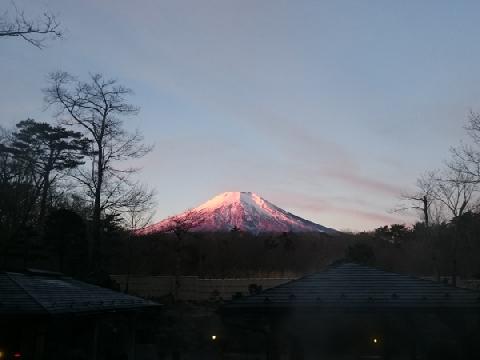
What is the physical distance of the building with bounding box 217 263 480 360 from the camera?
11.1m

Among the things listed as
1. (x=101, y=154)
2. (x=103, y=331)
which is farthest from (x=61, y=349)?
(x=101, y=154)

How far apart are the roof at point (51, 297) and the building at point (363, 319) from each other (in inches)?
157

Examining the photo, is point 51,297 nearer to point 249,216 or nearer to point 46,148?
point 46,148

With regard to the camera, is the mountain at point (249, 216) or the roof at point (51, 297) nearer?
the roof at point (51, 297)

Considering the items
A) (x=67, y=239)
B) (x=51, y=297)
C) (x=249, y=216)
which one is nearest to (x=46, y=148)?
(x=67, y=239)

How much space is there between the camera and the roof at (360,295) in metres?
11.0

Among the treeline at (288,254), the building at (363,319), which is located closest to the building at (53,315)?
the building at (363,319)

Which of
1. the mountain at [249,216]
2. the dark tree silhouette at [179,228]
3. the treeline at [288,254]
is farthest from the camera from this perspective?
the mountain at [249,216]

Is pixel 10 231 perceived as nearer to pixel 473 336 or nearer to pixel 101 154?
pixel 101 154

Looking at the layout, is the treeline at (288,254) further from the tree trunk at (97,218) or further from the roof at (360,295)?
the roof at (360,295)

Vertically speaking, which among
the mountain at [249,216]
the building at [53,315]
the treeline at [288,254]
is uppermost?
the mountain at [249,216]

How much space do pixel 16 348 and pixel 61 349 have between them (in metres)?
1.97

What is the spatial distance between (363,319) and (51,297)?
7.44 m

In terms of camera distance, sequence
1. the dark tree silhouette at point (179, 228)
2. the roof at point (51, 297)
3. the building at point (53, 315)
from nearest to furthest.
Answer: the roof at point (51, 297)
the building at point (53, 315)
the dark tree silhouette at point (179, 228)
